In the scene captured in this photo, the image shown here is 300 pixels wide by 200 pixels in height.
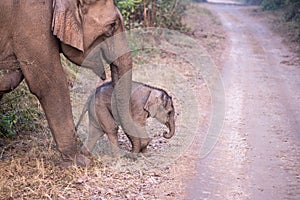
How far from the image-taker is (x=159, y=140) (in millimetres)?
6422

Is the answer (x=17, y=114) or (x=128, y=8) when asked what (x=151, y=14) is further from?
(x=17, y=114)

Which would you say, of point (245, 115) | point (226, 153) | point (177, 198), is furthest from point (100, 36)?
point (245, 115)

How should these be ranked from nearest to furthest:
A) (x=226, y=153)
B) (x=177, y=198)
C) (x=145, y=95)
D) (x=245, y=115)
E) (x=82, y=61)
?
(x=177, y=198)
(x=82, y=61)
(x=145, y=95)
(x=226, y=153)
(x=245, y=115)

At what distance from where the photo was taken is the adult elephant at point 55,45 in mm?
4648

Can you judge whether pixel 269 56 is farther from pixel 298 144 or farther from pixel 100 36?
pixel 100 36

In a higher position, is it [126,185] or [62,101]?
[62,101]

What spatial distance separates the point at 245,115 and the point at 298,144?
1444mm

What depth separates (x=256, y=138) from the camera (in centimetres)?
670

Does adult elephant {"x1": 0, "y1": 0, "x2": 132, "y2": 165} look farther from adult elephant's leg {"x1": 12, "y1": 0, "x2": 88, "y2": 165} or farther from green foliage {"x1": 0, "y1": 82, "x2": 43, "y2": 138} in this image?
green foliage {"x1": 0, "y1": 82, "x2": 43, "y2": 138}

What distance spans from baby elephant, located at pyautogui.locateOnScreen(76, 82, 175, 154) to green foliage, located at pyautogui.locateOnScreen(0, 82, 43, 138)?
0.96 metres

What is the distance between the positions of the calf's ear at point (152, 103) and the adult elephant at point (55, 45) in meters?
0.33

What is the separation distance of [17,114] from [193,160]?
222cm

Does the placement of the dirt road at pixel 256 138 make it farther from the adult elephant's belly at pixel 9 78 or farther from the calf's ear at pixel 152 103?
the adult elephant's belly at pixel 9 78

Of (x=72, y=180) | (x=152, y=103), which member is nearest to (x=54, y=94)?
(x=72, y=180)
